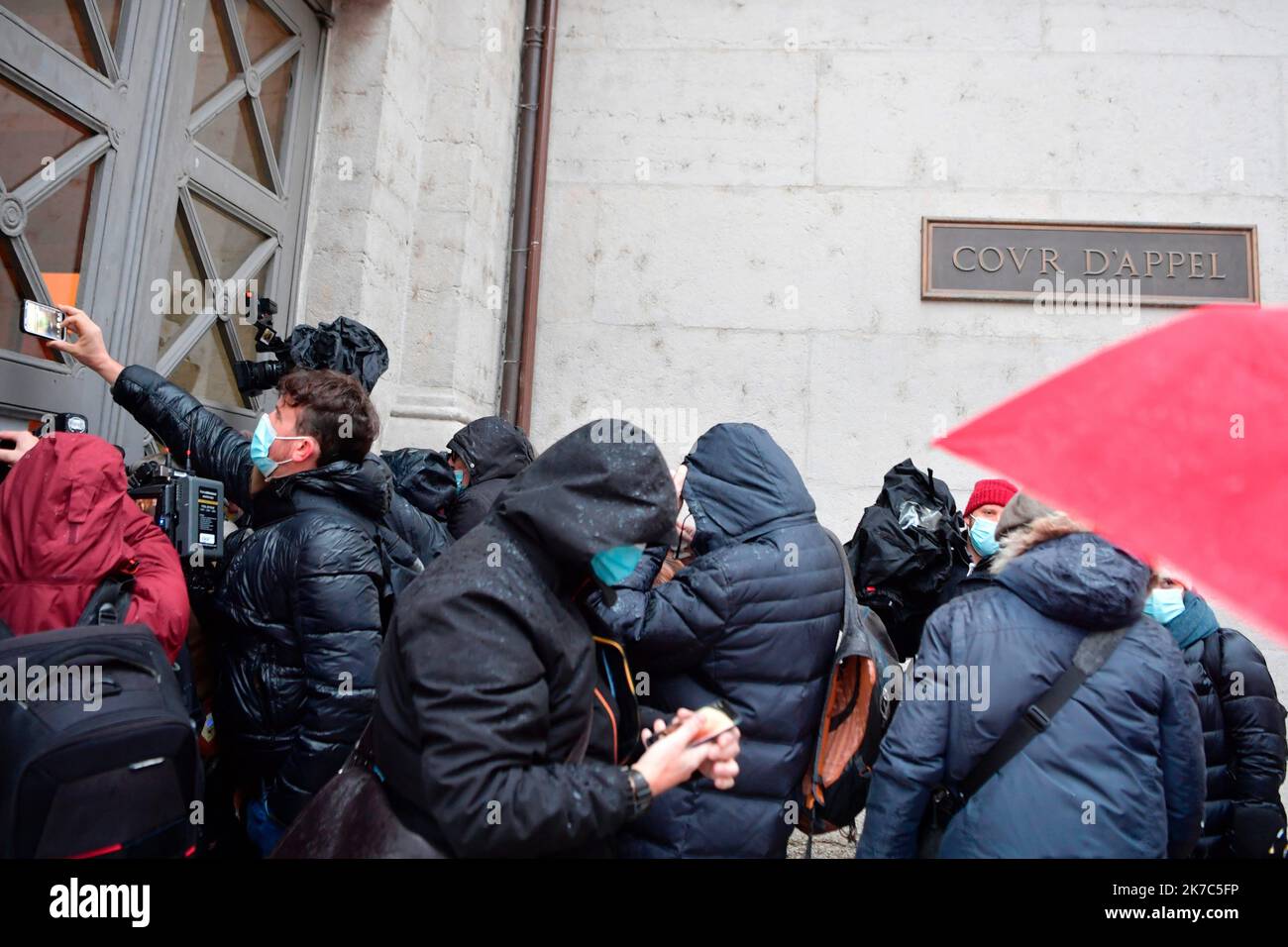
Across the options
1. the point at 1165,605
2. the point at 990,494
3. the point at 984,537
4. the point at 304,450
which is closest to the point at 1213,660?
the point at 1165,605

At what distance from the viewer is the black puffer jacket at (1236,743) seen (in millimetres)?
3391

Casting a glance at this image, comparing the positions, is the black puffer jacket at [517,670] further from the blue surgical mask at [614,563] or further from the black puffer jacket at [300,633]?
the black puffer jacket at [300,633]

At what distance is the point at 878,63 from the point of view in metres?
6.25

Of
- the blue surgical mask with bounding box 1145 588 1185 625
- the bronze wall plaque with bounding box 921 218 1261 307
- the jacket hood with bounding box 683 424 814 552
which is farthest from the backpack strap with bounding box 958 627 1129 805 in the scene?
the bronze wall plaque with bounding box 921 218 1261 307

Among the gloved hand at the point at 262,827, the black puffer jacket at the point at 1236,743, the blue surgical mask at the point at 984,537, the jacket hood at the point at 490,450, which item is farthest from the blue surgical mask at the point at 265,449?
the black puffer jacket at the point at 1236,743

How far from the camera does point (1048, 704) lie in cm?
231

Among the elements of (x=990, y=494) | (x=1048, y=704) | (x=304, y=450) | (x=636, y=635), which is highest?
(x=990, y=494)

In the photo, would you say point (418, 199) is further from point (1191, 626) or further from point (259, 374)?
point (1191, 626)

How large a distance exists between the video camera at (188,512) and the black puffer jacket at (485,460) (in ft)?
3.78

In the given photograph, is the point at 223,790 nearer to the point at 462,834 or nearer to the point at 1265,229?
the point at 462,834

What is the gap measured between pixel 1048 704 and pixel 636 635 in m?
1.12

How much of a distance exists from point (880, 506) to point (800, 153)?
3.09m
